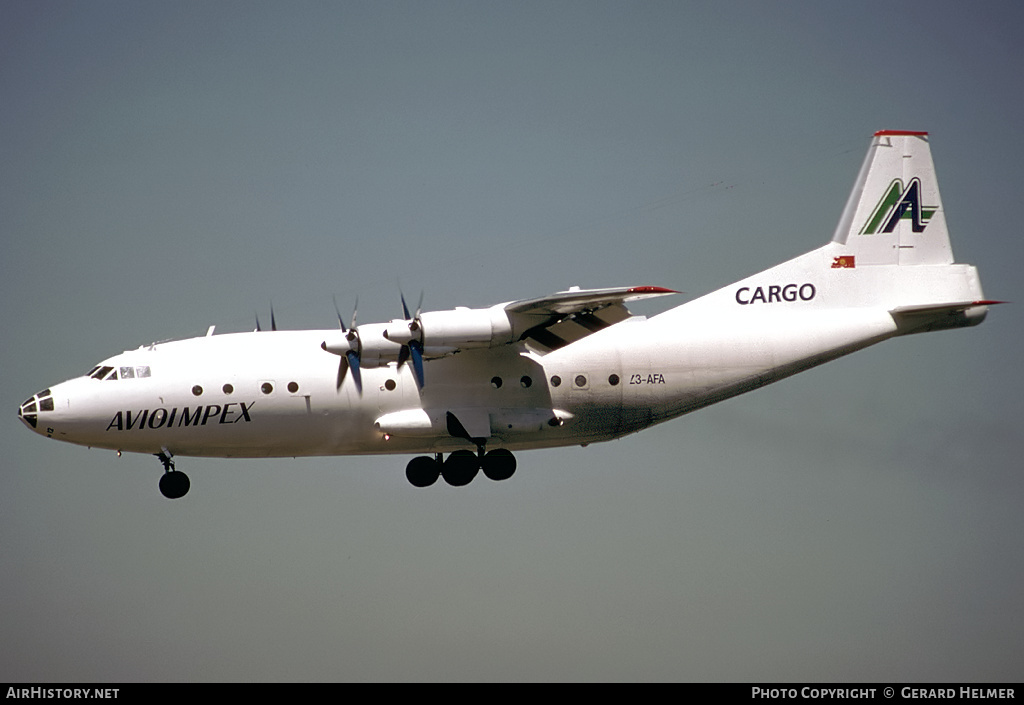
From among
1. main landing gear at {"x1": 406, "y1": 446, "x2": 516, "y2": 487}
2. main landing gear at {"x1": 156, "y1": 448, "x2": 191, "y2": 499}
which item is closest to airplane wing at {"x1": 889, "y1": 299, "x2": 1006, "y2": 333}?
main landing gear at {"x1": 406, "y1": 446, "x2": 516, "y2": 487}

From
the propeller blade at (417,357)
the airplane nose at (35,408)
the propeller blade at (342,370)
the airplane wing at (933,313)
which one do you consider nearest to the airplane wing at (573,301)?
the propeller blade at (417,357)

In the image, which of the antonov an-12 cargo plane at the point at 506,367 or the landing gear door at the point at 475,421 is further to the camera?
the landing gear door at the point at 475,421

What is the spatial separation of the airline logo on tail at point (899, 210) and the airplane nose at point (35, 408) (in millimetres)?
18016

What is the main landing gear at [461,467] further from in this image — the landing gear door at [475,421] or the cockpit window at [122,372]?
the cockpit window at [122,372]

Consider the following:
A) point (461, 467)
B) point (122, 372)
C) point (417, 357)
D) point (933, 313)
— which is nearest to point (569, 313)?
point (417, 357)

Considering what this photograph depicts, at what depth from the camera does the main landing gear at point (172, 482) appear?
34750 mm

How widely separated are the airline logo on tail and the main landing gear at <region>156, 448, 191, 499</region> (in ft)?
52.1

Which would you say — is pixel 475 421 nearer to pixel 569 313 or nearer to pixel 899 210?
pixel 569 313

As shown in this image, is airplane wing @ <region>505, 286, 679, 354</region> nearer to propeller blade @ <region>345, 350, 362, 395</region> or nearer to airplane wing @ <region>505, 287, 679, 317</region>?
airplane wing @ <region>505, 287, 679, 317</region>

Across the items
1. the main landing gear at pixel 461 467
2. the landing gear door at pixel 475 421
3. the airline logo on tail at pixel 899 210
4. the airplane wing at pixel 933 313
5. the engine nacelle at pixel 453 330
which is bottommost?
the main landing gear at pixel 461 467

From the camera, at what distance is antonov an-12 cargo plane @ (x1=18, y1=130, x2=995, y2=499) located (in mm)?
Answer: 34000

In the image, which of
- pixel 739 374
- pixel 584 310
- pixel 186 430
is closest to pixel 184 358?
pixel 186 430

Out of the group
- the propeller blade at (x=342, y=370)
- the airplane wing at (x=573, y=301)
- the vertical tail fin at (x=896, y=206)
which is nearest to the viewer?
A: the airplane wing at (x=573, y=301)

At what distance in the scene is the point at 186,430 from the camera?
3409 centimetres
